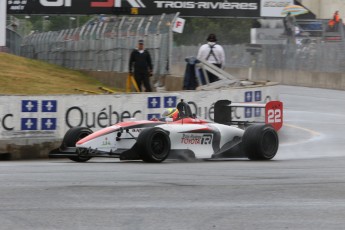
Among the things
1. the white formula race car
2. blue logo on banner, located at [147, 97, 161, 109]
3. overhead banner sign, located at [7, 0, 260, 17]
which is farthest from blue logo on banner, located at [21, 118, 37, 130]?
overhead banner sign, located at [7, 0, 260, 17]

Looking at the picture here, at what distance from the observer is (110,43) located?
106 ft

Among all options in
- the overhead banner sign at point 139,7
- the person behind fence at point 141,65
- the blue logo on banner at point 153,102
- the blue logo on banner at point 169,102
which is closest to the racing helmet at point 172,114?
the blue logo on banner at point 153,102

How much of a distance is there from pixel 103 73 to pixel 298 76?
38.2 feet

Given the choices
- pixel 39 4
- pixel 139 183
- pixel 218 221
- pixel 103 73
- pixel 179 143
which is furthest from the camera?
pixel 39 4

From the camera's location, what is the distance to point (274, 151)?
1447 cm

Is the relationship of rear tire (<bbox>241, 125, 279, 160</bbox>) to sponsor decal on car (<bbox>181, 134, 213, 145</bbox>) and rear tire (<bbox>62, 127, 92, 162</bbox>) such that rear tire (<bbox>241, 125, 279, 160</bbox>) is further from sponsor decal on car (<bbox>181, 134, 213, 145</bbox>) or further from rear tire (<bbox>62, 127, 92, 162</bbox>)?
rear tire (<bbox>62, 127, 92, 162</bbox>)

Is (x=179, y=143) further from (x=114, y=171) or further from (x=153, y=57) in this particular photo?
(x=153, y=57)

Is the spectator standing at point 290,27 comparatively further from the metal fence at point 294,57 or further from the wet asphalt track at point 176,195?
the wet asphalt track at point 176,195

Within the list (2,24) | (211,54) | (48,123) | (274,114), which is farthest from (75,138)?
(211,54)

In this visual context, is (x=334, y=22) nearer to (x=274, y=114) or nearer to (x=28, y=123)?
(x=274, y=114)

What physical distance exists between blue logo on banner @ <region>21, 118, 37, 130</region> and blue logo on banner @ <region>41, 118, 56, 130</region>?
0.58ft

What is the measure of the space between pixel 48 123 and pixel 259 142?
3932mm

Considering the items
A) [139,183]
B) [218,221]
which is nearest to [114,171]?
[139,183]

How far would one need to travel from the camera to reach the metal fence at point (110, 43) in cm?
2670
